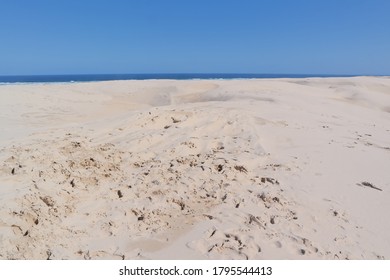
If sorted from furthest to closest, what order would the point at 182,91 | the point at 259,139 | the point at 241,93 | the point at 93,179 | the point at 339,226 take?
the point at 182,91 < the point at 241,93 < the point at 259,139 < the point at 93,179 < the point at 339,226

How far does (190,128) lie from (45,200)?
2.92m

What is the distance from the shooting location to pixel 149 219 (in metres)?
3.12

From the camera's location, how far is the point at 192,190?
359 centimetres

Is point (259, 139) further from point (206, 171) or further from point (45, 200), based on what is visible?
point (45, 200)

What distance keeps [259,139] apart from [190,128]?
1.16 metres

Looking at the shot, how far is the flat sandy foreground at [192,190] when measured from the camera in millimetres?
2750

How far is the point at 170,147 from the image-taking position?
4785mm

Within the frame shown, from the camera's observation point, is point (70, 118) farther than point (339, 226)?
Yes

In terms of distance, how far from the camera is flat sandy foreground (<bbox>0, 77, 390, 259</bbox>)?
275 centimetres
